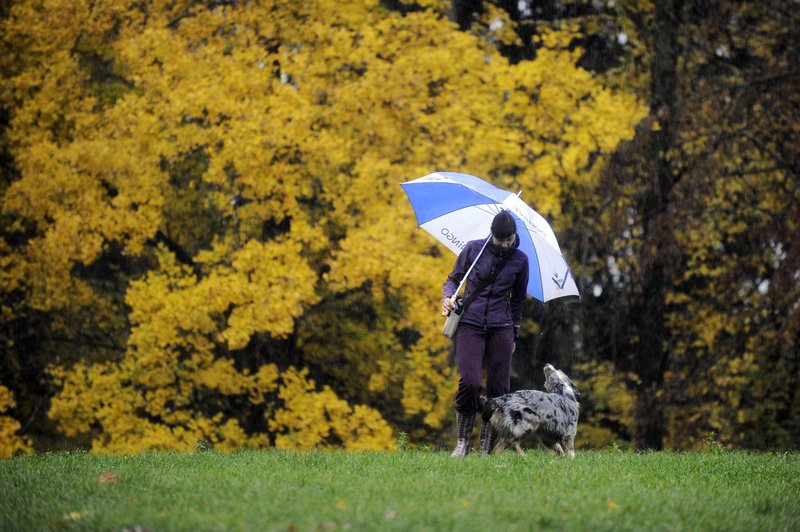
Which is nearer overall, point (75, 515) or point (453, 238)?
point (75, 515)

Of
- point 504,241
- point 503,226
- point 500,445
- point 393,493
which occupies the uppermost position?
point 503,226

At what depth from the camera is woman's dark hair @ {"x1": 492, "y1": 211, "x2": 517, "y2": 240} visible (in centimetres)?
717

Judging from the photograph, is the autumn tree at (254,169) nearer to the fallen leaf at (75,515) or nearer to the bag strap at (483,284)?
the bag strap at (483,284)

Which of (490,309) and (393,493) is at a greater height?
(490,309)

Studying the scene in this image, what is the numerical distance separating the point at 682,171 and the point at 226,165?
25.8 ft

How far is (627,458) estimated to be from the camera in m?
8.12

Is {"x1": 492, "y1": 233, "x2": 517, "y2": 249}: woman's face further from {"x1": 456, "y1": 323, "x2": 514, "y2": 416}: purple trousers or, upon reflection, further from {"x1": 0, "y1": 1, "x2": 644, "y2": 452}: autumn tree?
{"x1": 0, "y1": 1, "x2": 644, "y2": 452}: autumn tree

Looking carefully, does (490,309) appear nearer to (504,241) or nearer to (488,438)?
(504,241)

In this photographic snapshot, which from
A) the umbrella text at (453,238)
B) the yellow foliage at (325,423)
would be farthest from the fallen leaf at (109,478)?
the yellow foliage at (325,423)

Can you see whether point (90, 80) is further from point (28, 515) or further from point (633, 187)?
point (28, 515)

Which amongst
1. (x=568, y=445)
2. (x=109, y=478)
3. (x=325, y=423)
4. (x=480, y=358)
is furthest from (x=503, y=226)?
(x=325, y=423)

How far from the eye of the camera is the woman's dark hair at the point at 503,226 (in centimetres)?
717

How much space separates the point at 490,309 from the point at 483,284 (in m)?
0.21

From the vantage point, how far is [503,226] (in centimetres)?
717
